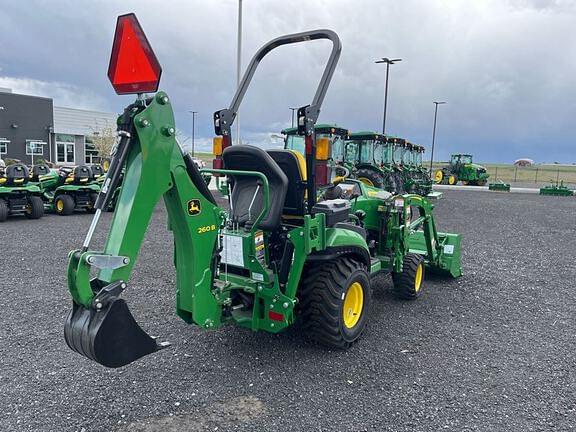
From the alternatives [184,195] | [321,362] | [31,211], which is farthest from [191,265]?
[31,211]

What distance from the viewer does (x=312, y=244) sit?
3893 mm

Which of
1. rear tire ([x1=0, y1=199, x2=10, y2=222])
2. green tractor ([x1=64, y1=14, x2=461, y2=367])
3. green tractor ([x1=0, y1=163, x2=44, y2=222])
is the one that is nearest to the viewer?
green tractor ([x1=64, y1=14, x2=461, y2=367])

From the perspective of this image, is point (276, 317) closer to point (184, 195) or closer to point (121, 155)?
point (184, 195)

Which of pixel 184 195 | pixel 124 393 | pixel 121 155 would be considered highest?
pixel 121 155

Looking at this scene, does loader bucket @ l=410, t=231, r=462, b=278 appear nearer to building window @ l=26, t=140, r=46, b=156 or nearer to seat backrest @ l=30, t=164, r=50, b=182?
seat backrest @ l=30, t=164, r=50, b=182

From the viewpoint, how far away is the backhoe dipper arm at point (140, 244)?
2732mm

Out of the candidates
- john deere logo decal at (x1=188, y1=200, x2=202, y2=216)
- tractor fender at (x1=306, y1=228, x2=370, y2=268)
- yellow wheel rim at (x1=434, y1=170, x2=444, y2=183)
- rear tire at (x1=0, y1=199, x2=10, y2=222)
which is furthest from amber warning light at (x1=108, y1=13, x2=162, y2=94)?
yellow wheel rim at (x1=434, y1=170, x2=444, y2=183)

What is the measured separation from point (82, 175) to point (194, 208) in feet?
37.3

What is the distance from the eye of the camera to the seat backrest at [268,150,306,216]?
4.07 m

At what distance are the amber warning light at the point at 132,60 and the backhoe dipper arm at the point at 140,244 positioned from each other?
0.45 ft

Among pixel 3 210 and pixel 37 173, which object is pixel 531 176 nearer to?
pixel 37 173

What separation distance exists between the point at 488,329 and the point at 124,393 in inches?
145

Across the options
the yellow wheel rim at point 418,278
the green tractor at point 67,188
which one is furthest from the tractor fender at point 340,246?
the green tractor at point 67,188

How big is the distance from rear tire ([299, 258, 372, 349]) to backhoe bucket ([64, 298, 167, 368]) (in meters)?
1.68
